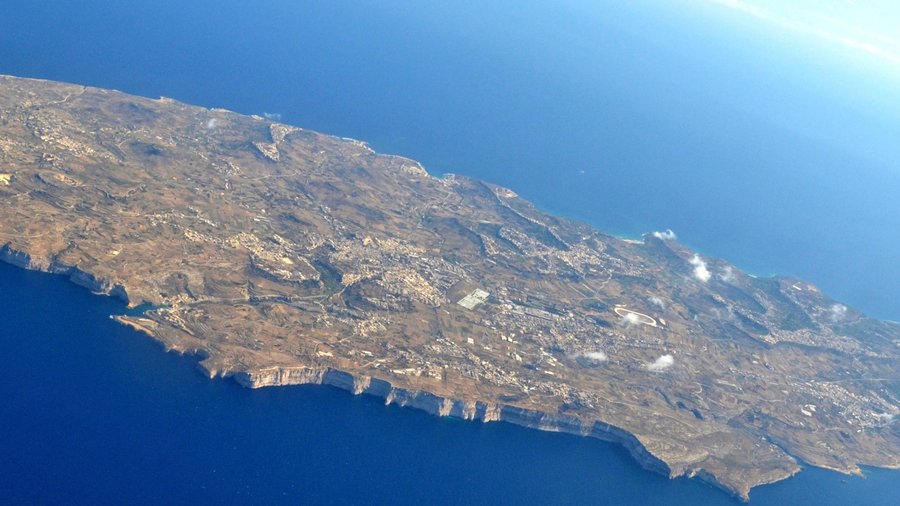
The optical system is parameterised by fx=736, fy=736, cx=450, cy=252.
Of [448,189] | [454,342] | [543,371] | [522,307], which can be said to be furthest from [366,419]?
[448,189]

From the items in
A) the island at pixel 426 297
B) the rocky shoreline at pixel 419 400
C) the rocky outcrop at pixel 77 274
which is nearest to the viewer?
the rocky shoreline at pixel 419 400

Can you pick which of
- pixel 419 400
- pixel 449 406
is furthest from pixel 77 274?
pixel 449 406

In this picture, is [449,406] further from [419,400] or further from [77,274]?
[77,274]

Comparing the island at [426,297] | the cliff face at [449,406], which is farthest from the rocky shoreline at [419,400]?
the island at [426,297]

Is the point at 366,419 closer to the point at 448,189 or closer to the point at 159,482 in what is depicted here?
the point at 159,482

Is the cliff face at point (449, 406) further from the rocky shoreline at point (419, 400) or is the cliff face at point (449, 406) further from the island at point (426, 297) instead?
the island at point (426, 297)

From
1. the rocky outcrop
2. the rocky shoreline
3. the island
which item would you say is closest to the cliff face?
the rocky shoreline

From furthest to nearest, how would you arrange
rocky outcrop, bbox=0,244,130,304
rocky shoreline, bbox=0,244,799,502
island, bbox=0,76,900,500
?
island, bbox=0,76,900,500
rocky outcrop, bbox=0,244,130,304
rocky shoreline, bbox=0,244,799,502

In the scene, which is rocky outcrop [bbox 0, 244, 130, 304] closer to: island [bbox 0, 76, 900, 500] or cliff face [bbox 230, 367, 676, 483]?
island [bbox 0, 76, 900, 500]

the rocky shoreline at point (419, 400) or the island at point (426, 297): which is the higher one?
the island at point (426, 297)
